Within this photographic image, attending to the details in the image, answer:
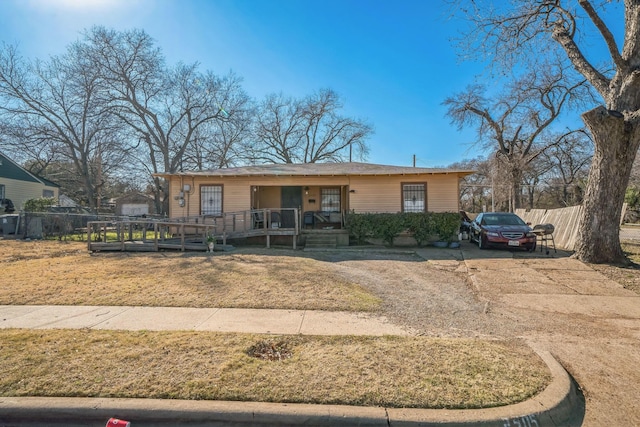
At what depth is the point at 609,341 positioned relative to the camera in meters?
3.66

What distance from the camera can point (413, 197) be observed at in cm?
1338

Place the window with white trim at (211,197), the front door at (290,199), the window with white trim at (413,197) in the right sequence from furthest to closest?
the front door at (290,199), the window with white trim at (211,197), the window with white trim at (413,197)

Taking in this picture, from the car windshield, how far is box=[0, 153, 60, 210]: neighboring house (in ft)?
89.3

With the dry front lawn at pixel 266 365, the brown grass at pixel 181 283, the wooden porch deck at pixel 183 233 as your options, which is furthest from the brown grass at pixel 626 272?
the wooden porch deck at pixel 183 233

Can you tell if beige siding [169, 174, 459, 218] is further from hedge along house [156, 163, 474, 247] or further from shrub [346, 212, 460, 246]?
shrub [346, 212, 460, 246]

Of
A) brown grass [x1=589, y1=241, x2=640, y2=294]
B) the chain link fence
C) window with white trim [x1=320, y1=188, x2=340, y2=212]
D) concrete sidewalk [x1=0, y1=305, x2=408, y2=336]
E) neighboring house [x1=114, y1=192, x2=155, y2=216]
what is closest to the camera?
concrete sidewalk [x1=0, y1=305, x2=408, y2=336]

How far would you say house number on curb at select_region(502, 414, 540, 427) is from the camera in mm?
2165

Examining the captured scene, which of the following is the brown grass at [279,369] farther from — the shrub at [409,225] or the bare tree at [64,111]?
the bare tree at [64,111]

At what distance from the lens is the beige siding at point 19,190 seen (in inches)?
882

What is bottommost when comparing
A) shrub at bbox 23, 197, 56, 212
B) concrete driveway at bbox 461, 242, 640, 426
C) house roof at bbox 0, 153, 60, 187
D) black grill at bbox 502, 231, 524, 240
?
concrete driveway at bbox 461, 242, 640, 426

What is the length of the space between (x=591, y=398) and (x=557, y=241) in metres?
12.4

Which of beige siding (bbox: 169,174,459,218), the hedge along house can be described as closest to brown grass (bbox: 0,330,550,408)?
the hedge along house

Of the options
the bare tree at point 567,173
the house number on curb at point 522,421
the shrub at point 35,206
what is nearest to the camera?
the house number on curb at point 522,421

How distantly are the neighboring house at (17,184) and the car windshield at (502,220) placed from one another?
2721cm
